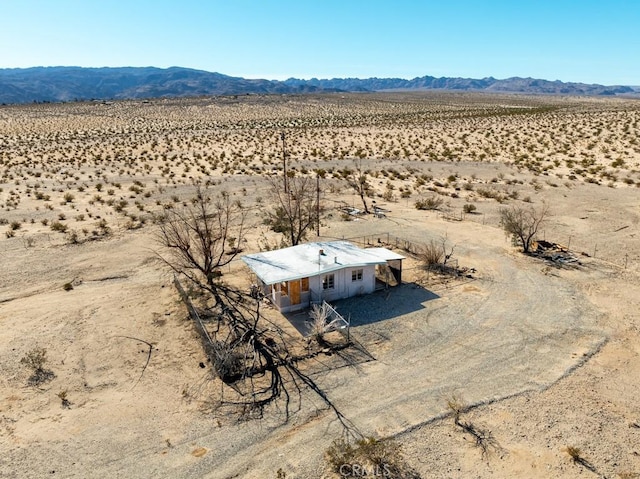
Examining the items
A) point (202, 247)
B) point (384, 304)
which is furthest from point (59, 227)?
point (384, 304)

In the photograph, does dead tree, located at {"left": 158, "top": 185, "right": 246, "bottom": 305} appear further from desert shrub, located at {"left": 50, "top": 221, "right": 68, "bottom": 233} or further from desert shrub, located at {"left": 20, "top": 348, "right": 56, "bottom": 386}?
desert shrub, located at {"left": 20, "top": 348, "right": 56, "bottom": 386}

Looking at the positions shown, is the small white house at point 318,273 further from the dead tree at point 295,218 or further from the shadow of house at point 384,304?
the dead tree at point 295,218

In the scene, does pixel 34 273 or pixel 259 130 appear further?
pixel 259 130

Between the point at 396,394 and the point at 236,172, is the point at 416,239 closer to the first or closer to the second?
the point at 396,394

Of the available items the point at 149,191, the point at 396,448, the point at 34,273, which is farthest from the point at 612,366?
the point at 149,191

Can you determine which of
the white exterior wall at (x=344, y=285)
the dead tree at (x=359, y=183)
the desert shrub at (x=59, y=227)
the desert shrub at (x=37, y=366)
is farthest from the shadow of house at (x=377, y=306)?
the desert shrub at (x=59, y=227)

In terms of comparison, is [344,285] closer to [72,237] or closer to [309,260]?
[309,260]

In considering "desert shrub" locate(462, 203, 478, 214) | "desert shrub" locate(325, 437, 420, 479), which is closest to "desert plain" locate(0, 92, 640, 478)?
"desert shrub" locate(462, 203, 478, 214)
